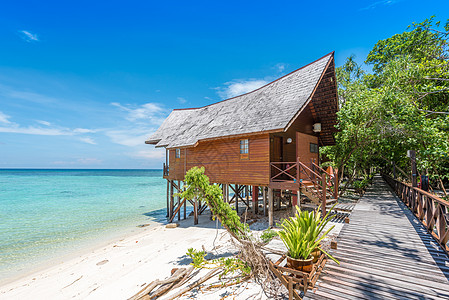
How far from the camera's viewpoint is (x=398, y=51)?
24281 mm

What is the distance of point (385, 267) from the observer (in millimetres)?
4258

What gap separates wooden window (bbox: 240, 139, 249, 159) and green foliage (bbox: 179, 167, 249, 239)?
18.4ft

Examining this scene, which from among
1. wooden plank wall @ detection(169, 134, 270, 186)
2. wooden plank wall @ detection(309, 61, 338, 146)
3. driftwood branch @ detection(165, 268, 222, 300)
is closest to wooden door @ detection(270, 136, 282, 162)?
wooden plank wall @ detection(169, 134, 270, 186)

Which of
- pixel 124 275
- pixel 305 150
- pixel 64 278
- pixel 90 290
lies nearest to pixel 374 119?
pixel 305 150

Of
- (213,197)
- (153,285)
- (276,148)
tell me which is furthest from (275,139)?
(153,285)

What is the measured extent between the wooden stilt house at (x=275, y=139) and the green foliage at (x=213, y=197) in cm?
465

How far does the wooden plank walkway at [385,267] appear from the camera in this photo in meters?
3.55

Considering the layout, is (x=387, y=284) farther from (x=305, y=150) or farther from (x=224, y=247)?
(x=305, y=150)

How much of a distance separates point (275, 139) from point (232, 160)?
2.69 meters

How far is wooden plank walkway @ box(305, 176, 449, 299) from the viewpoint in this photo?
355 centimetres

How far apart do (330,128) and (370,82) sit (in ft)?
50.5

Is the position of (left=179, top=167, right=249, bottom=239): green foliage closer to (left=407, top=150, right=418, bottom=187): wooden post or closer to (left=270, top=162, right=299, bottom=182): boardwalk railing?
(left=270, top=162, right=299, bottom=182): boardwalk railing

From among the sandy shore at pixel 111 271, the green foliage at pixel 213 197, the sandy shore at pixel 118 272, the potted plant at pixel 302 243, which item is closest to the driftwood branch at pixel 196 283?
the sandy shore at pixel 118 272

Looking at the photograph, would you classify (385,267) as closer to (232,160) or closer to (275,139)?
(232,160)
